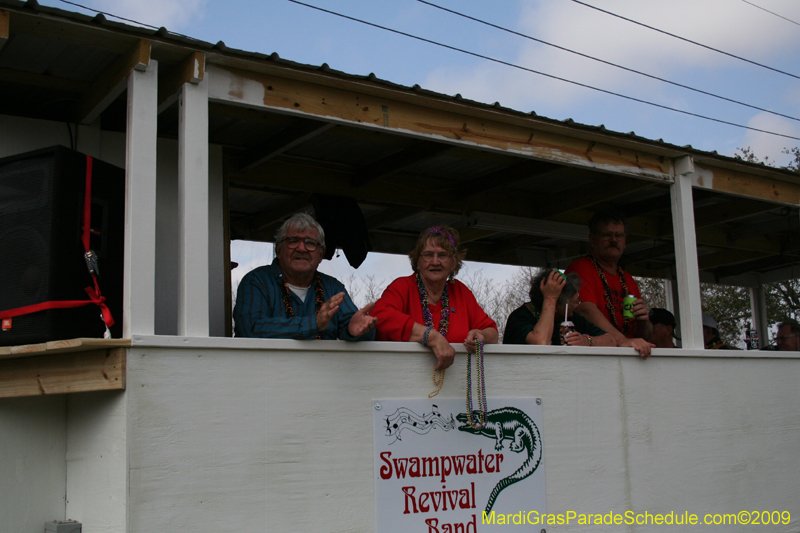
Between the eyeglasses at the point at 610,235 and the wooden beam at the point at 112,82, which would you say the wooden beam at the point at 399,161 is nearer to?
the eyeglasses at the point at 610,235

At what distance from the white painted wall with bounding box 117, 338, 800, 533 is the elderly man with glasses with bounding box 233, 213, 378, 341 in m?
0.11

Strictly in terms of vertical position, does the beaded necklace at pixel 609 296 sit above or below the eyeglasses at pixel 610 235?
below

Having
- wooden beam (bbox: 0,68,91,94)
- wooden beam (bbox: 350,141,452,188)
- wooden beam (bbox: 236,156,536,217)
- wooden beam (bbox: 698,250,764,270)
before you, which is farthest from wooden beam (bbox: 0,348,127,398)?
wooden beam (bbox: 698,250,764,270)

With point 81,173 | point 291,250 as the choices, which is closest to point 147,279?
point 81,173

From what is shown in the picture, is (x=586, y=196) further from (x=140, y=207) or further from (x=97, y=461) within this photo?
(x=97, y=461)

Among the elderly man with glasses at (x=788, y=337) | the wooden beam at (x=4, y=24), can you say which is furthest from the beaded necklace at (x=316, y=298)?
the elderly man with glasses at (x=788, y=337)

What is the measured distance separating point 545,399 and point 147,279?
7.65 ft

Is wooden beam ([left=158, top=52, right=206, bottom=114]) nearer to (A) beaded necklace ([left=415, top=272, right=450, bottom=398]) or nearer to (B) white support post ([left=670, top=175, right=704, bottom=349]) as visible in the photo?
(A) beaded necklace ([left=415, top=272, right=450, bottom=398])

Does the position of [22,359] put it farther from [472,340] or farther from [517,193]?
[517,193]

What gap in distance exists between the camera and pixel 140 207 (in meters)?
3.30

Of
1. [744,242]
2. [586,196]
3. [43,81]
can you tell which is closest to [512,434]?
[586,196]

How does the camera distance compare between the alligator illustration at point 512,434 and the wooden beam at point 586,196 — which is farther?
the wooden beam at point 586,196

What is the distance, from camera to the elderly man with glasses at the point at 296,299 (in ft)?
11.8

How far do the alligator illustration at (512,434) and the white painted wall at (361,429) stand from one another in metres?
0.10
